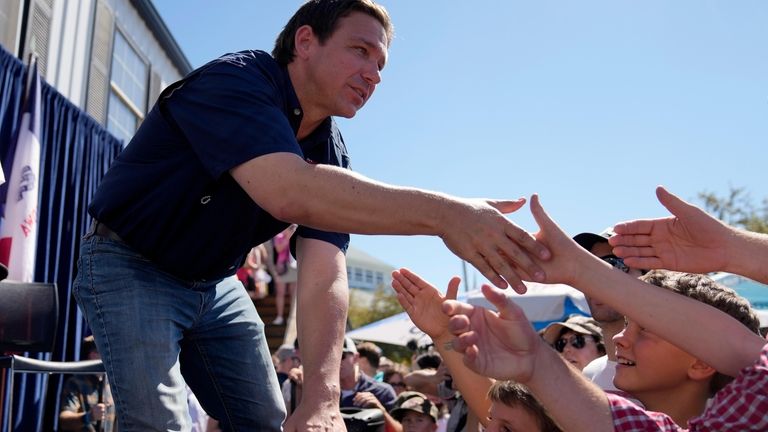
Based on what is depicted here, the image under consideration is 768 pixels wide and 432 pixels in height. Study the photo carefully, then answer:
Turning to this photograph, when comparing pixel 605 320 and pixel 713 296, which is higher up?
pixel 713 296

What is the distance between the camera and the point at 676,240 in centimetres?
217

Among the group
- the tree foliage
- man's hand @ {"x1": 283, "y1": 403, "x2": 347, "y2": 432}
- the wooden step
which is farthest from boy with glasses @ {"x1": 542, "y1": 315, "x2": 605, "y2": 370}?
the tree foliage

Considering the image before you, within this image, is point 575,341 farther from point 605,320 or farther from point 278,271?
point 278,271

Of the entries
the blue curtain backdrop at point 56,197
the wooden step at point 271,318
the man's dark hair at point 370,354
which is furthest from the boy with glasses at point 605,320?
the wooden step at point 271,318

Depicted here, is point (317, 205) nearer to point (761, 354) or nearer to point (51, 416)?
point (761, 354)

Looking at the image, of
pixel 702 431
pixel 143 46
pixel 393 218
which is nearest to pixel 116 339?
pixel 393 218

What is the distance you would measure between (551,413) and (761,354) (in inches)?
20.0

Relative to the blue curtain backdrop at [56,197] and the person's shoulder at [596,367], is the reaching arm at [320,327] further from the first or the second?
the blue curtain backdrop at [56,197]

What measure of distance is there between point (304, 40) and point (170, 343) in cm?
115

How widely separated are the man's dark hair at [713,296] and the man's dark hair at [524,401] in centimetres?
54

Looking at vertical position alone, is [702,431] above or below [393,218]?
below

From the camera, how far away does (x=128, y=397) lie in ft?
6.47

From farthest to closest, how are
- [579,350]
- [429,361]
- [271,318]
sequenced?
[271,318] → [429,361] → [579,350]

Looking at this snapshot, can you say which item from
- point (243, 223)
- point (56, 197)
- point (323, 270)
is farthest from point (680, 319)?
point (56, 197)
